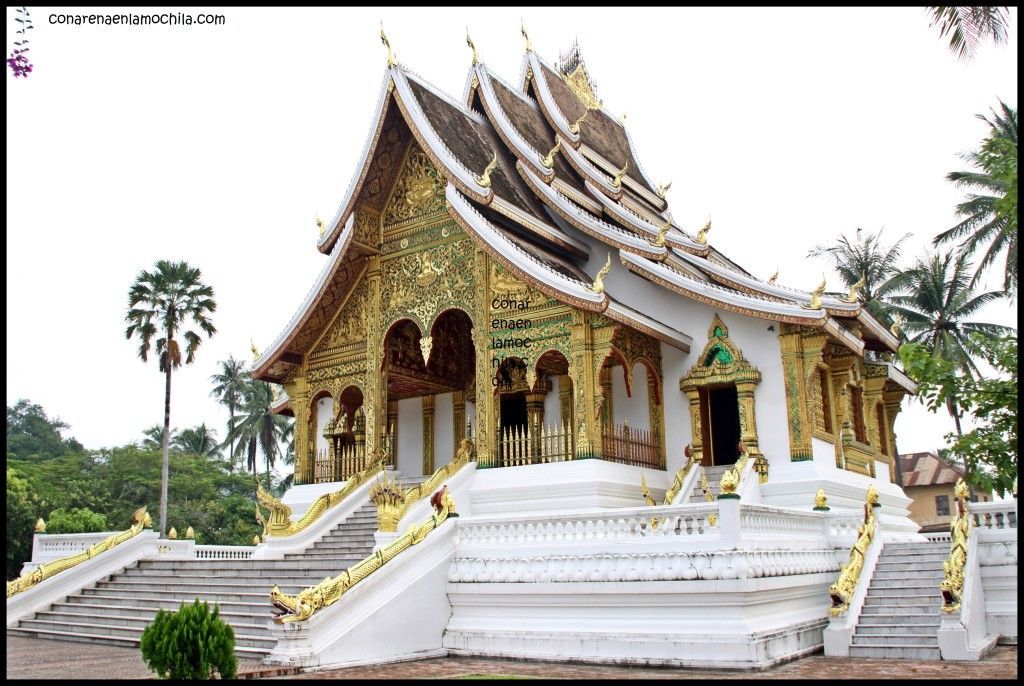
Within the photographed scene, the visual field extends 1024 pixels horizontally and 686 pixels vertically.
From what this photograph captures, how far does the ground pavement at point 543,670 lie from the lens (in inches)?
306

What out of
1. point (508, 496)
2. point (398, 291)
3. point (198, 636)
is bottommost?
point (198, 636)

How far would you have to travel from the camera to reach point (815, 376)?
13.5m

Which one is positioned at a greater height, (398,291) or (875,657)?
(398,291)

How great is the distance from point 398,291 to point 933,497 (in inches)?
1006

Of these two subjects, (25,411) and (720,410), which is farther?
(25,411)

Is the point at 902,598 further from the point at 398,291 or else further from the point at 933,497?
the point at 933,497

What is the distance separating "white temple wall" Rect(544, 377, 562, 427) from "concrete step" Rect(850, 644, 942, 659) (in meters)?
6.28

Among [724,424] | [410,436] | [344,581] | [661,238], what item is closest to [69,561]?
[410,436]

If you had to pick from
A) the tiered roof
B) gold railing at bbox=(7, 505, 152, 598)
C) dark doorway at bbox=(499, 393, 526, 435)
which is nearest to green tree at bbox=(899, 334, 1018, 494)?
the tiered roof

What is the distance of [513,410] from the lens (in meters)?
15.8

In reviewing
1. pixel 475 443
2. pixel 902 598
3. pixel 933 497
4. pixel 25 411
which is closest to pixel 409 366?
pixel 475 443

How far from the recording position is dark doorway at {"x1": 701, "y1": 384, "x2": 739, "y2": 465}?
47.1 ft

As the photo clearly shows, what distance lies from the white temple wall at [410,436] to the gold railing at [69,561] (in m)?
4.40

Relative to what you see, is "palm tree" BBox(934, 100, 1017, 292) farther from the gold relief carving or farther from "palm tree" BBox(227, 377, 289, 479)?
"palm tree" BBox(227, 377, 289, 479)
